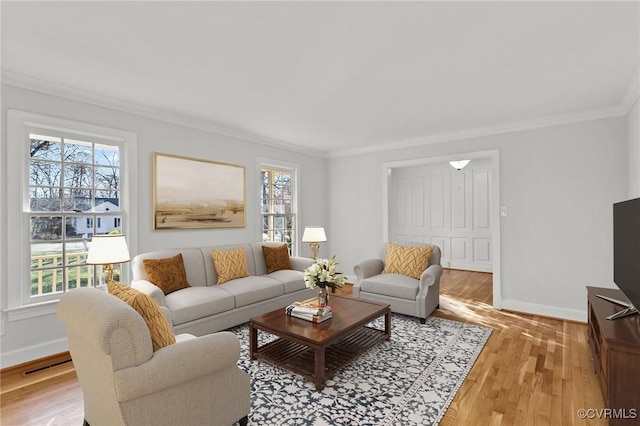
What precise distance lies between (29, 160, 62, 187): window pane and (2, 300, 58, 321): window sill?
1.16 m

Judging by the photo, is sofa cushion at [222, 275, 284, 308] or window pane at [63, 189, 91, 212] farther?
sofa cushion at [222, 275, 284, 308]

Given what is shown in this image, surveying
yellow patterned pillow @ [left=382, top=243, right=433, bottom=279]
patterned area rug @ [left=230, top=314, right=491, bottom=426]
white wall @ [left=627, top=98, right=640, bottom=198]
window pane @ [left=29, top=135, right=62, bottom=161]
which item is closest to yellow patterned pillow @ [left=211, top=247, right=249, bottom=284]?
patterned area rug @ [left=230, top=314, right=491, bottom=426]

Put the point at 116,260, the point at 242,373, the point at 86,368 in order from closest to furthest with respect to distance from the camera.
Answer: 1. the point at 86,368
2. the point at 242,373
3. the point at 116,260

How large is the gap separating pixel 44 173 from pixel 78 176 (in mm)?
278

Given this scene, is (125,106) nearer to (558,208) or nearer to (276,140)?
(276,140)

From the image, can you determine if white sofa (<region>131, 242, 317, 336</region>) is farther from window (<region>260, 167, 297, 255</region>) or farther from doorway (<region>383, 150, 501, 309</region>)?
doorway (<region>383, 150, 501, 309</region>)

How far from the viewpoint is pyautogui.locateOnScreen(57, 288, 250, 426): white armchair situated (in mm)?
1463

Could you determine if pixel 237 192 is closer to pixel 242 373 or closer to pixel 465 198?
pixel 242 373

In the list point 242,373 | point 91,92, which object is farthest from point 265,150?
point 242,373

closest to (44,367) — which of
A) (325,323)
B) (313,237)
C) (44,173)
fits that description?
(44,173)

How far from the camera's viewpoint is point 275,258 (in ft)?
14.7

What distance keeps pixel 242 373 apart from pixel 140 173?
2851 millimetres

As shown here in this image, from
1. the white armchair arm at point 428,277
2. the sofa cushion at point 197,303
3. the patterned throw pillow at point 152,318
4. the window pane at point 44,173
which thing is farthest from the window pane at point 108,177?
the white armchair arm at point 428,277

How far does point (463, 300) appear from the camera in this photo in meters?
4.94
